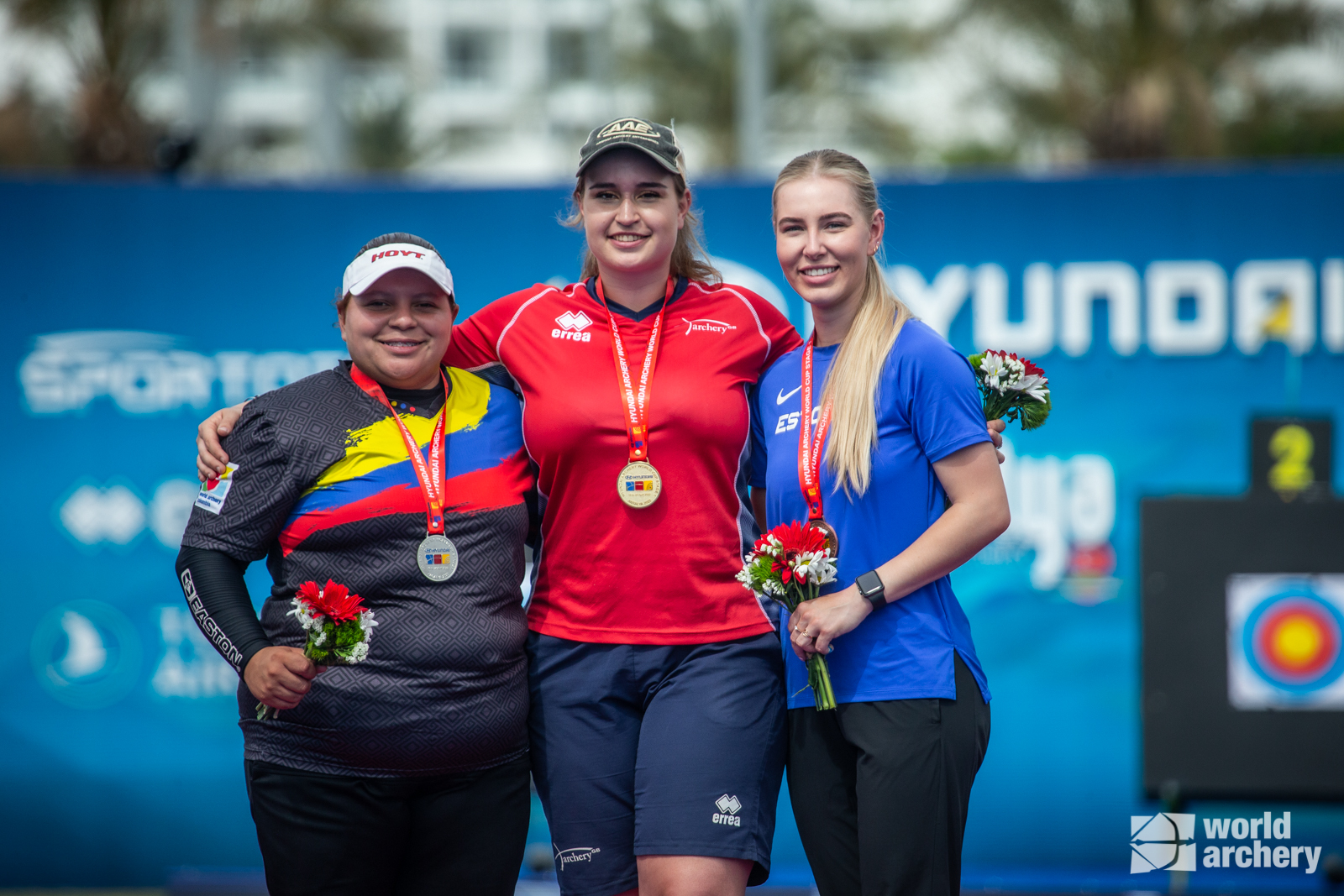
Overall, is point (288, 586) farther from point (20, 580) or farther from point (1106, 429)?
point (1106, 429)

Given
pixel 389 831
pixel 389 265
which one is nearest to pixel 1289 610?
pixel 389 831

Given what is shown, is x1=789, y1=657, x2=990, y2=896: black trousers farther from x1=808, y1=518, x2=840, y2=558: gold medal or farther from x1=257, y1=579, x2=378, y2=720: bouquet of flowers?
x1=257, y1=579, x2=378, y2=720: bouquet of flowers

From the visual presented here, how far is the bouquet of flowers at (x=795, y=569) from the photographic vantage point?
241 centimetres

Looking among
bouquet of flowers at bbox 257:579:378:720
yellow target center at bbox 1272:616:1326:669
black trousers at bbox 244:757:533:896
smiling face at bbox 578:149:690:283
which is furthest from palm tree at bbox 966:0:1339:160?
bouquet of flowers at bbox 257:579:378:720

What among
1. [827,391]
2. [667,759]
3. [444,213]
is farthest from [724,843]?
[444,213]

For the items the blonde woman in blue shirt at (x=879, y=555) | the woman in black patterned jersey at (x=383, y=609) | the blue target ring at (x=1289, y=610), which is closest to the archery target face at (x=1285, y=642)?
the blue target ring at (x=1289, y=610)

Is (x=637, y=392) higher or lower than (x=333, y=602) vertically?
higher

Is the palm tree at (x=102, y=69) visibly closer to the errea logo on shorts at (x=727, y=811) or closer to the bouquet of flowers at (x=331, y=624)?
the bouquet of flowers at (x=331, y=624)

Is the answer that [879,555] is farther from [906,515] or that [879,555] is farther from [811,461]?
[811,461]

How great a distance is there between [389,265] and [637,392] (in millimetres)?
600

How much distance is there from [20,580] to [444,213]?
226cm

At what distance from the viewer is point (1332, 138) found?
15.0m

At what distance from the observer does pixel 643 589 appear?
8.67 feet

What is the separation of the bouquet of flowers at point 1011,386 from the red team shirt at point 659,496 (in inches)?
21.0
